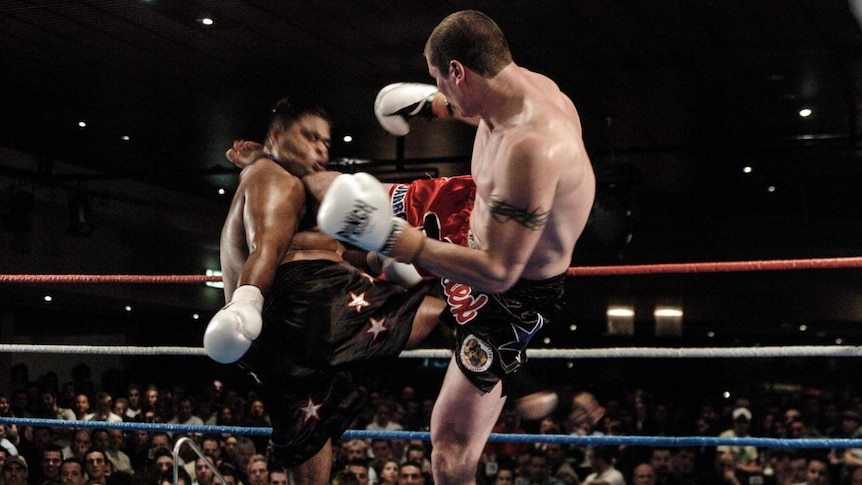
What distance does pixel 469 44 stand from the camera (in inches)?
64.6

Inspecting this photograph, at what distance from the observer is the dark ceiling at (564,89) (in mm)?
4832

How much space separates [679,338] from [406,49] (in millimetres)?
5801

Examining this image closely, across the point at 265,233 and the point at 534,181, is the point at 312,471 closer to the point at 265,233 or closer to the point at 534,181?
the point at 265,233

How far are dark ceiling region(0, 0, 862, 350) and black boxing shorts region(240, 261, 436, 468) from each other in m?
2.89

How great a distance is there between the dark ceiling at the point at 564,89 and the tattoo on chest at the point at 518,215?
318 cm

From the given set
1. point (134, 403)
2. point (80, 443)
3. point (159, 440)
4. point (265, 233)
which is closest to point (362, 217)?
point (265, 233)

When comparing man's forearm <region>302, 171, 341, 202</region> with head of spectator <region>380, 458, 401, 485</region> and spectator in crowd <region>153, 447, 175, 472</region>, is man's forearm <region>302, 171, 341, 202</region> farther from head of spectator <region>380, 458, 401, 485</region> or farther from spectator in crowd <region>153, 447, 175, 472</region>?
spectator in crowd <region>153, 447, 175, 472</region>

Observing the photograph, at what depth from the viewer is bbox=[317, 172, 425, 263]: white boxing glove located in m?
1.48

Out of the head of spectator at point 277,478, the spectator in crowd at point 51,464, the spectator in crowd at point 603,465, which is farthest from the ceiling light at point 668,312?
the spectator in crowd at point 51,464

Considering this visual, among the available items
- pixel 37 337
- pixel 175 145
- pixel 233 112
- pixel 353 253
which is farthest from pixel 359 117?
pixel 37 337

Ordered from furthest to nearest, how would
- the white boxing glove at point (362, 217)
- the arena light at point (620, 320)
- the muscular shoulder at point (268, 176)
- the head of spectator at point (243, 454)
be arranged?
1. the arena light at point (620, 320)
2. the head of spectator at point (243, 454)
3. the muscular shoulder at point (268, 176)
4. the white boxing glove at point (362, 217)

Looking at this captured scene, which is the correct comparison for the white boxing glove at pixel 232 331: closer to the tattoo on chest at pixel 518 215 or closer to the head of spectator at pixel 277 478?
the tattoo on chest at pixel 518 215

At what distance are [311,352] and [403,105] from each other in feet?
1.77

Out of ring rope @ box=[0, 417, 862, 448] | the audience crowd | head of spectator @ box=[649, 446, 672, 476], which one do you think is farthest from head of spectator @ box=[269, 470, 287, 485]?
ring rope @ box=[0, 417, 862, 448]
